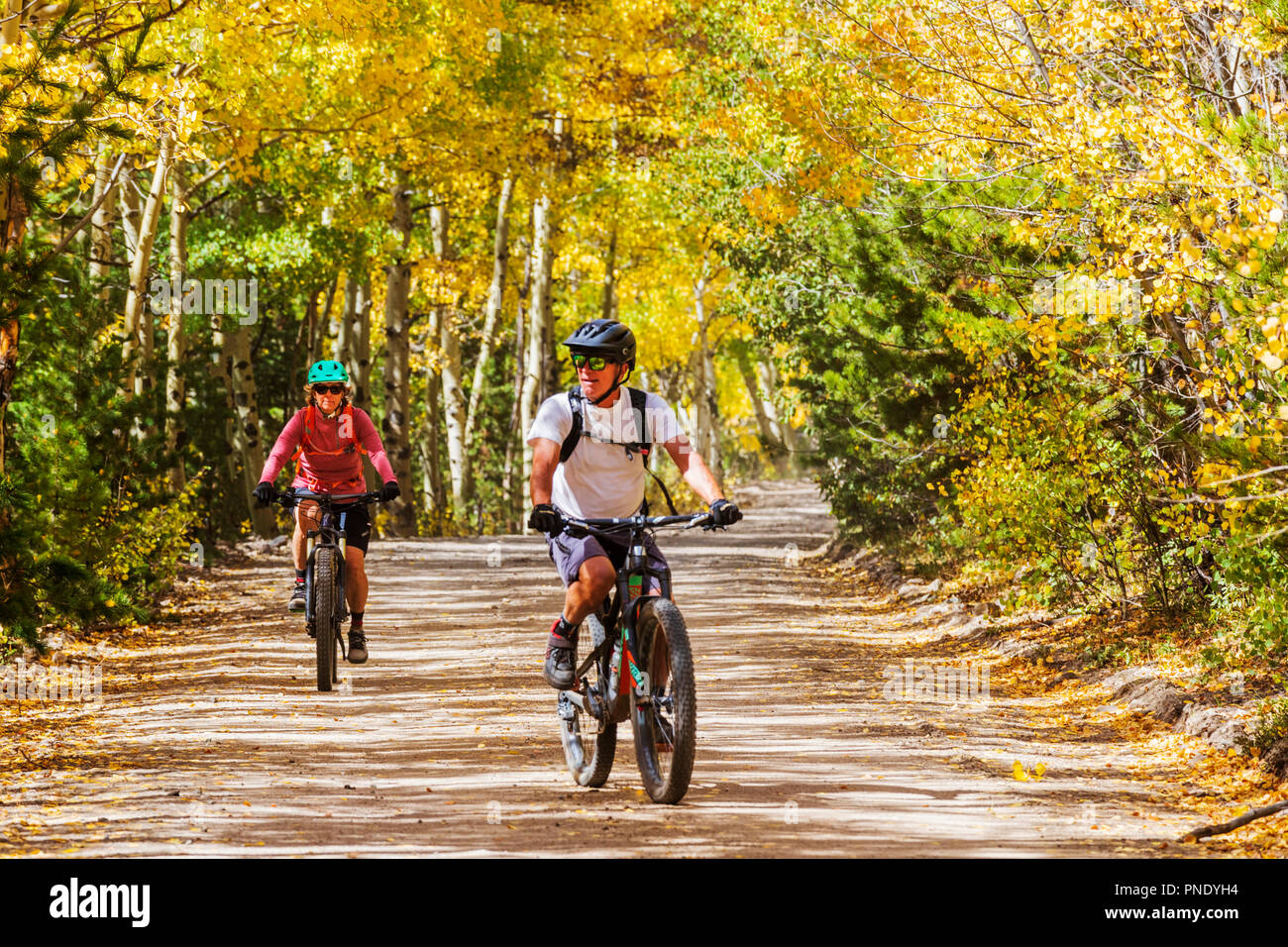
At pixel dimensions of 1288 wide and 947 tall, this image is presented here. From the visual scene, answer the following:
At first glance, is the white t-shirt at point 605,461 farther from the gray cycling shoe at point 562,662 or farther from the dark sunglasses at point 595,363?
the gray cycling shoe at point 562,662

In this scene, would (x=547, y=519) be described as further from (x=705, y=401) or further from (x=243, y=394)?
(x=705, y=401)

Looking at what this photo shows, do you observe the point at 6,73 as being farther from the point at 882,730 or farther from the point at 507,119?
the point at 507,119

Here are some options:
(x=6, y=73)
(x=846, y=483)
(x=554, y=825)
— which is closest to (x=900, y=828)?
(x=554, y=825)

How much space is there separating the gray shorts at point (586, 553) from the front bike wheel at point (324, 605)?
360 cm

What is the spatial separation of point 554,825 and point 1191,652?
5843 mm

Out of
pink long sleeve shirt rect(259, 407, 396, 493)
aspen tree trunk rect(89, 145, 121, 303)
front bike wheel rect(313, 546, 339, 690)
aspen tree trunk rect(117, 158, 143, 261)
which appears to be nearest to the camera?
front bike wheel rect(313, 546, 339, 690)

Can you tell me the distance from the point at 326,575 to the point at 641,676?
4.28 meters

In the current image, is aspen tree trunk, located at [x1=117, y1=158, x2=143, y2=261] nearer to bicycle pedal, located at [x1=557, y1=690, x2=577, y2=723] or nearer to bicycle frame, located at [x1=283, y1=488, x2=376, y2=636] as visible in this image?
bicycle frame, located at [x1=283, y1=488, x2=376, y2=636]

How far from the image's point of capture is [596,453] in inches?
295

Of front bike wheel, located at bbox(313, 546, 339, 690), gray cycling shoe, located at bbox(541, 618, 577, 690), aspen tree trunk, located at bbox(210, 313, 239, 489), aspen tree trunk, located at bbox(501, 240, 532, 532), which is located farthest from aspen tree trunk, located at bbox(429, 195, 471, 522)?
gray cycling shoe, located at bbox(541, 618, 577, 690)

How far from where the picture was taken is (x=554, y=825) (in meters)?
6.89

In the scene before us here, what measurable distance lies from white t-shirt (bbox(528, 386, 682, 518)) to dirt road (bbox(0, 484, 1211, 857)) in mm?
1399

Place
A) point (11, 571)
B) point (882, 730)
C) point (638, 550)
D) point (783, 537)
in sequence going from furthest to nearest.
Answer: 1. point (783, 537)
2. point (882, 730)
3. point (11, 571)
4. point (638, 550)

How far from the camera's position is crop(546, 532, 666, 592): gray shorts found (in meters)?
7.34
